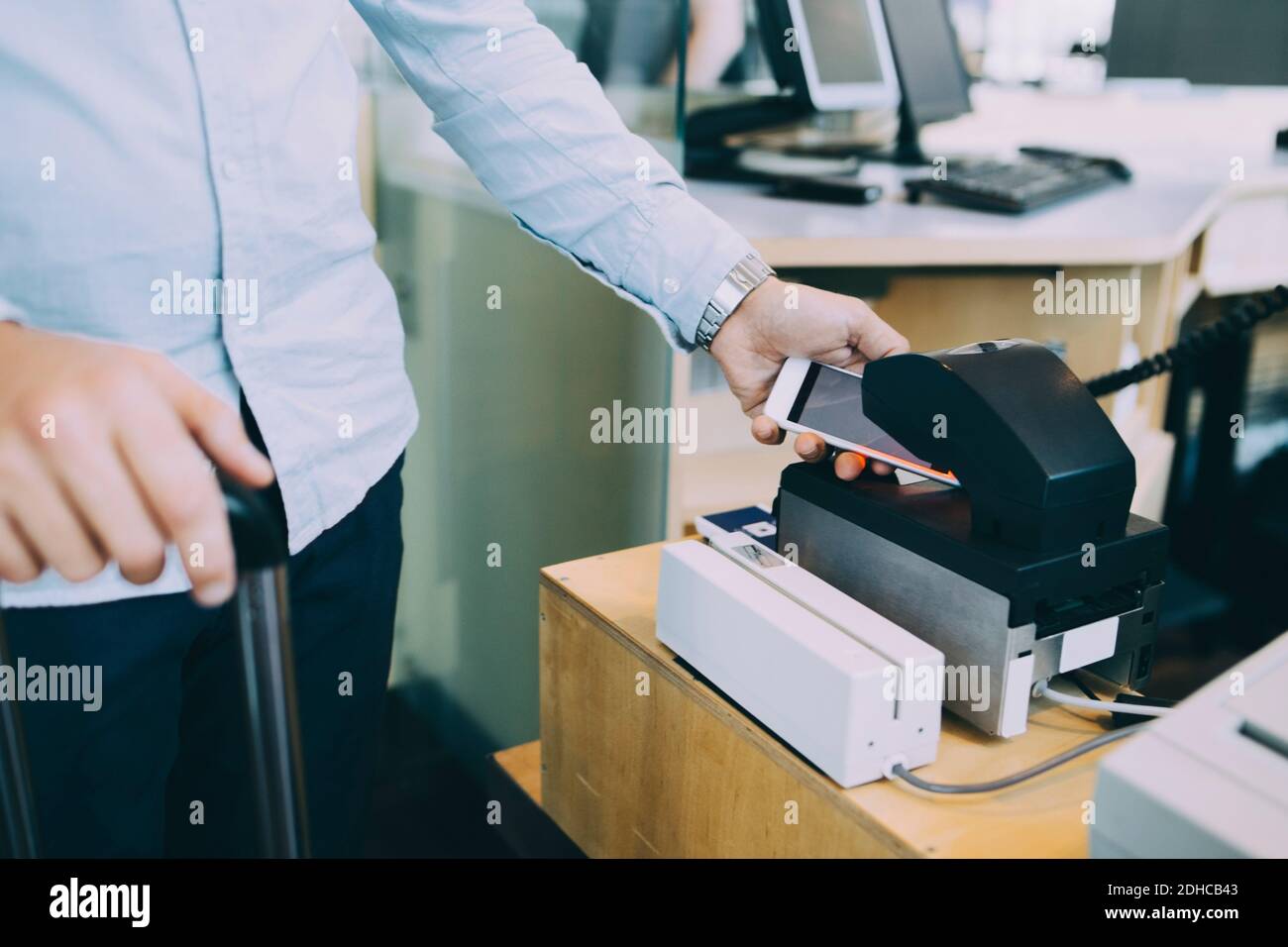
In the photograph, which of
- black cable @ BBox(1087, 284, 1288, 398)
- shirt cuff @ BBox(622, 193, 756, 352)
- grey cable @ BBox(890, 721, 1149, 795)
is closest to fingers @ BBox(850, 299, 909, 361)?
shirt cuff @ BBox(622, 193, 756, 352)

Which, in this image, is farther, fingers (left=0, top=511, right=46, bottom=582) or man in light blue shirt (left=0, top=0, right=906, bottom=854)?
man in light blue shirt (left=0, top=0, right=906, bottom=854)

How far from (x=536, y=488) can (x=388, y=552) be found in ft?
1.94

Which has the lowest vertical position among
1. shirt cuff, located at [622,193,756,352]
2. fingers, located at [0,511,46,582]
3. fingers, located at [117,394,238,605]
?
fingers, located at [0,511,46,582]

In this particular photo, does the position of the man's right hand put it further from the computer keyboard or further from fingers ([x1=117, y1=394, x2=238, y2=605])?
the computer keyboard

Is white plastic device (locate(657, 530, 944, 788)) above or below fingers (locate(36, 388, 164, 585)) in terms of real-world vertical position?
below

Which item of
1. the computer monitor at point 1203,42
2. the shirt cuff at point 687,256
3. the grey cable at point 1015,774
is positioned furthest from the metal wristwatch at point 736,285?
the computer monitor at point 1203,42

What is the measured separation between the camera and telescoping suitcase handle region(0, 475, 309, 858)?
1.12 ft

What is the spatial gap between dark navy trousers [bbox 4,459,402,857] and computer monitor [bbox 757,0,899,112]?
1032 mm

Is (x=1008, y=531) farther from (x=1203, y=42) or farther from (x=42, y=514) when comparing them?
(x=1203, y=42)

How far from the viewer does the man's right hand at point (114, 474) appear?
33cm

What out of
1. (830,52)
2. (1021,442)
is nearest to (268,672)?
(1021,442)

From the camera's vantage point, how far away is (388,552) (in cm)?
90
